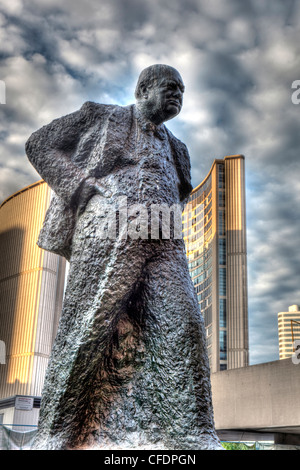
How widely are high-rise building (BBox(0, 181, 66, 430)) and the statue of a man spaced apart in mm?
27966

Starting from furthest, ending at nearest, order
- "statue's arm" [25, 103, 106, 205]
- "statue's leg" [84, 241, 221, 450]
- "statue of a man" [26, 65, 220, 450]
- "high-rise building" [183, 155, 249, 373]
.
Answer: "high-rise building" [183, 155, 249, 373], "statue's arm" [25, 103, 106, 205], "statue of a man" [26, 65, 220, 450], "statue's leg" [84, 241, 221, 450]

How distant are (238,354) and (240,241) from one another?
859 centimetres

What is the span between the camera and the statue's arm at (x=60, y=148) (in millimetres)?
3803

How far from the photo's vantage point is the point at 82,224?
3688 mm

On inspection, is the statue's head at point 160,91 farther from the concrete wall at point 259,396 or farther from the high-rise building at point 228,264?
the high-rise building at point 228,264

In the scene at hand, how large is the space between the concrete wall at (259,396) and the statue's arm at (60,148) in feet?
51.1

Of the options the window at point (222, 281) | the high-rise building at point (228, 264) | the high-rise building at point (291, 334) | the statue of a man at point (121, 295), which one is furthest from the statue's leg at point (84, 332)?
the window at point (222, 281)

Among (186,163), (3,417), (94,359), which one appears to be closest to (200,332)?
(94,359)

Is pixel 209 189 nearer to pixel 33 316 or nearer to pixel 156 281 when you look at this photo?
pixel 33 316

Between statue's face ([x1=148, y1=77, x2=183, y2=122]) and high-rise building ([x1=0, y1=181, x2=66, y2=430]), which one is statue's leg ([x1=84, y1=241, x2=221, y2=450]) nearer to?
statue's face ([x1=148, y1=77, x2=183, y2=122])

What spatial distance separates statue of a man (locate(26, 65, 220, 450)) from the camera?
321 cm

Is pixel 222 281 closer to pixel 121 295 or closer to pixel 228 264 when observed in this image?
pixel 228 264

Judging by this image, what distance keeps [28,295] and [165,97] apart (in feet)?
101

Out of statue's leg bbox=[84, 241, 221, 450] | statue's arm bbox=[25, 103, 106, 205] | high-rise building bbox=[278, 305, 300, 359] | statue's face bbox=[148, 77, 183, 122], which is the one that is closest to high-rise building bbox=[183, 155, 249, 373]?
high-rise building bbox=[278, 305, 300, 359]
